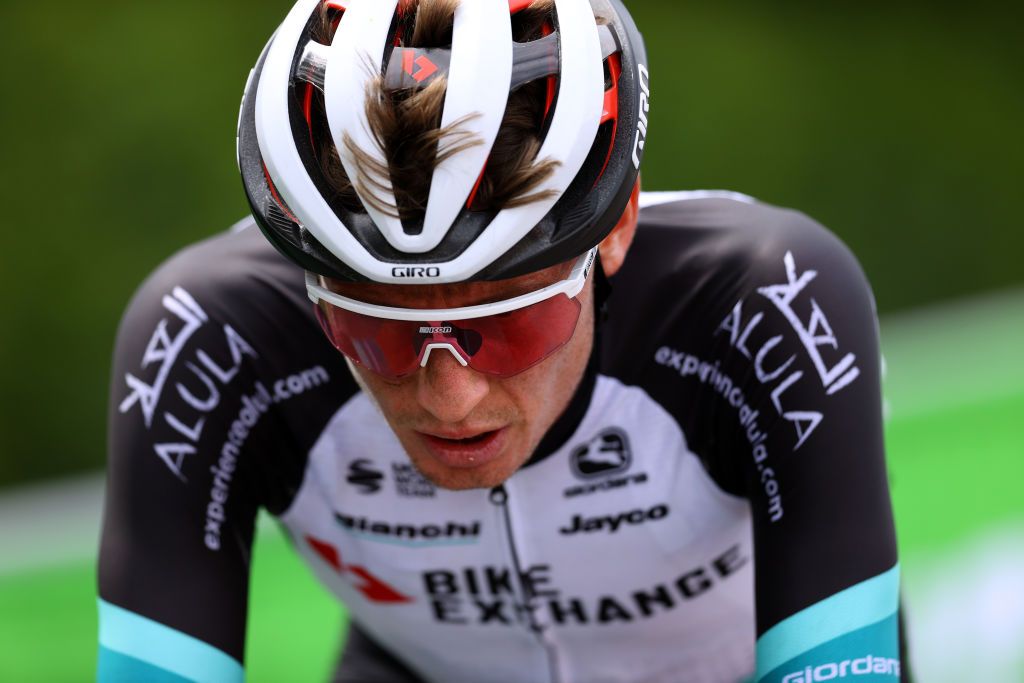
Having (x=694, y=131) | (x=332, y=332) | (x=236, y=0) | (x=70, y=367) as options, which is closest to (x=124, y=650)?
(x=332, y=332)

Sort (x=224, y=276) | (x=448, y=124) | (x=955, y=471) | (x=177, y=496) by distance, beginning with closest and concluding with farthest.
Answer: (x=448, y=124)
(x=177, y=496)
(x=224, y=276)
(x=955, y=471)

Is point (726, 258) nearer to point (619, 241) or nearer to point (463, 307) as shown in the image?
point (619, 241)

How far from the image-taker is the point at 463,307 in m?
1.90

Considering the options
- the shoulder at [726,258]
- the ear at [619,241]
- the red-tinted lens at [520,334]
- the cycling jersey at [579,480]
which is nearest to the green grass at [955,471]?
the cycling jersey at [579,480]

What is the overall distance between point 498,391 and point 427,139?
408mm

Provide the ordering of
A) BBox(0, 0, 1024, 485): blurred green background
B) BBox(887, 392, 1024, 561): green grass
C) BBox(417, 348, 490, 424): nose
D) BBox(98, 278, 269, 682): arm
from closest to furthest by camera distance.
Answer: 1. BBox(417, 348, 490, 424): nose
2. BBox(98, 278, 269, 682): arm
3. BBox(887, 392, 1024, 561): green grass
4. BBox(0, 0, 1024, 485): blurred green background

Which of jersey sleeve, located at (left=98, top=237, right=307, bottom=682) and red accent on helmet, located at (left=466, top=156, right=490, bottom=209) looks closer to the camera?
red accent on helmet, located at (left=466, top=156, right=490, bottom=209)

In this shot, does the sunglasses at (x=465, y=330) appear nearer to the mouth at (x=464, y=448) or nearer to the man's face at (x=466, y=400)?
the man's face at (x=466, y=400)

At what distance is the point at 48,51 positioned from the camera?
794cm

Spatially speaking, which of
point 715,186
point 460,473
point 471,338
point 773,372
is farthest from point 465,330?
point 715,186

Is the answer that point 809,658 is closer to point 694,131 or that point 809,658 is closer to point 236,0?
point 236,0

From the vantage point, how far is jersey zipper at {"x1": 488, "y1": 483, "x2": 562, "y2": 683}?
98.6 inches

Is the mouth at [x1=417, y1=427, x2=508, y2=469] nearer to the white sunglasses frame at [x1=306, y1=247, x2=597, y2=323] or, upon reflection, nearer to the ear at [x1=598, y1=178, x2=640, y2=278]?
the white sunglasses frame at [x1=306, y1=247, x2=597, y2=323]

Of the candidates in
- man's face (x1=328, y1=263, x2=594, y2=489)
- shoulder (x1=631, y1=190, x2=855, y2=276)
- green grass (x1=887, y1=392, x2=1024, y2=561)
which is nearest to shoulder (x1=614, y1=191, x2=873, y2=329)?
shoulder (x1=631, y1=190, x2=855, y2=276)
